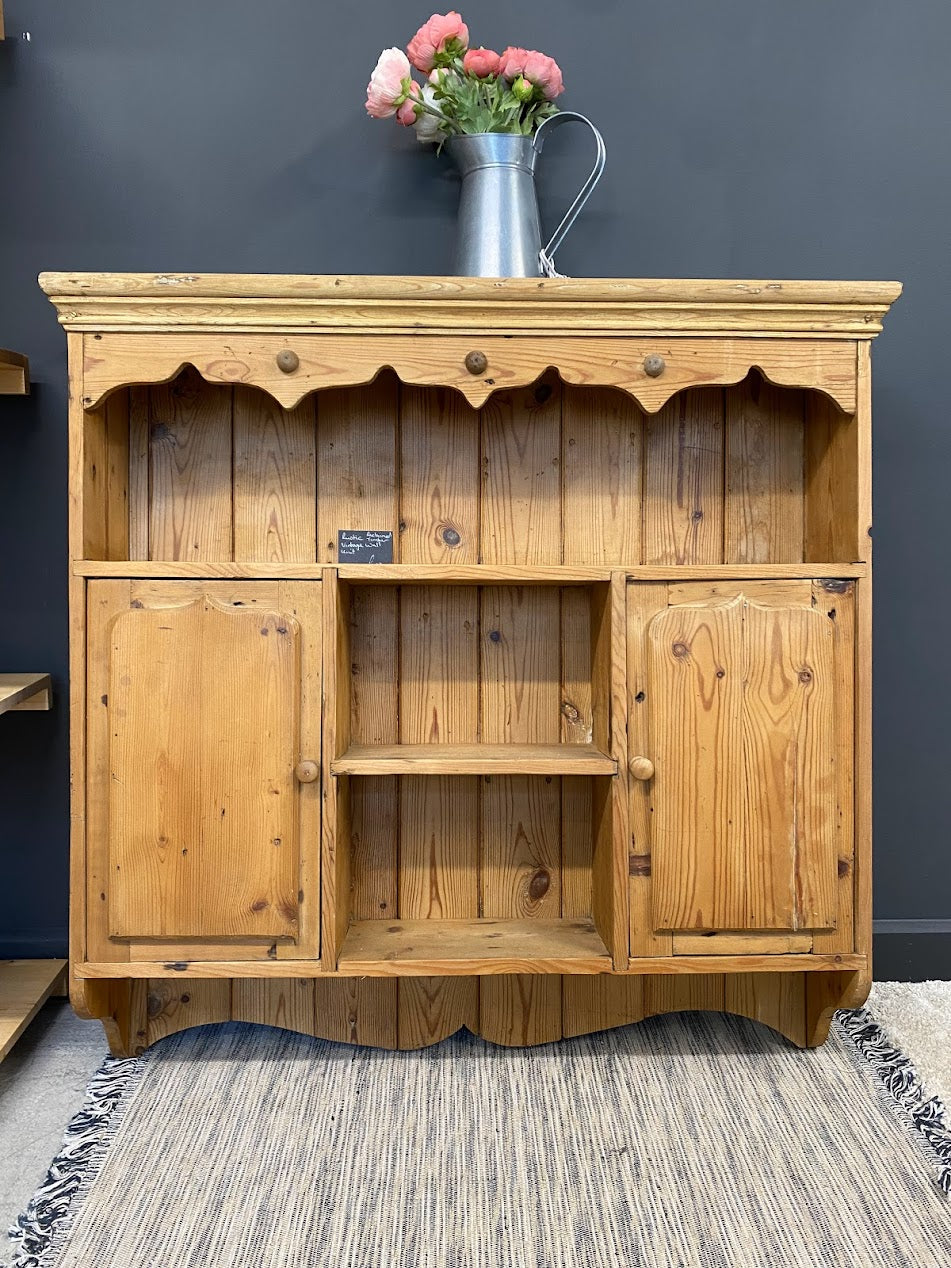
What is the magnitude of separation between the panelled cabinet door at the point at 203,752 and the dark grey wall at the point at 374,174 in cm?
40

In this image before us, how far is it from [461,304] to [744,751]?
85 cm

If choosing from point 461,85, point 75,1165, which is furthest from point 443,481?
point 75,1165

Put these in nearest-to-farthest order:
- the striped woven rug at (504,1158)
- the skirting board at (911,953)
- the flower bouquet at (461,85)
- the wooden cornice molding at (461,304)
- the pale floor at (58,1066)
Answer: the striped woven rug at (504,1158)
the pale floor at (58,1066)
the wooden cornice molding at (461,304)
the flower bouquet at (461,85)
the skirting board at (911,953)

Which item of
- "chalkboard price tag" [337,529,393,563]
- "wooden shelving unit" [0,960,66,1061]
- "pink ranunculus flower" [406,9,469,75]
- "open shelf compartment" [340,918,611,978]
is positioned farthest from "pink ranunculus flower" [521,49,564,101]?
"wooden shelving unit" [0,960,66,1061]

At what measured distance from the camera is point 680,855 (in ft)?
4.46

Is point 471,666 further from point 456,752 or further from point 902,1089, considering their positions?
point 902,1089

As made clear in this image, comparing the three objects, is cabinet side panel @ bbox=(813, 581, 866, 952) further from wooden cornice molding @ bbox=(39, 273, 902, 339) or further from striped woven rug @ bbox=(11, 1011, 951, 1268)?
wooden cornice molding @ bbox=(39, 273, 902, 339)

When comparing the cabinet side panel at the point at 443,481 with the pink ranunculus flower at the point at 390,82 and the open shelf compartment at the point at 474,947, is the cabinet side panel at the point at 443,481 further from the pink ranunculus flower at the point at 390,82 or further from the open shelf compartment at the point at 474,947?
the open shelf compartment at the point at 474,947

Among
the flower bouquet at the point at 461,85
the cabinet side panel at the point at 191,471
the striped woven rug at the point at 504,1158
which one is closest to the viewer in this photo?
the striped woven rug at the point at 504,1158

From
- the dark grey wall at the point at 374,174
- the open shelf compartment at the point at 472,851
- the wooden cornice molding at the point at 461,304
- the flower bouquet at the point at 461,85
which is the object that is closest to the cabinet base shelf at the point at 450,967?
the open shelf compartment at the point at 472,851

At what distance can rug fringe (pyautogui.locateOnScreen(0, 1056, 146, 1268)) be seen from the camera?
1047 millimetres

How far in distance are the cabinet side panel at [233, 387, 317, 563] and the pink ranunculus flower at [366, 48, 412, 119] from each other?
1.73 ft

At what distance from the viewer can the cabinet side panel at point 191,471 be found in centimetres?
154

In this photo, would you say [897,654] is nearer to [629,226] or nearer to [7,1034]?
[629,226]
